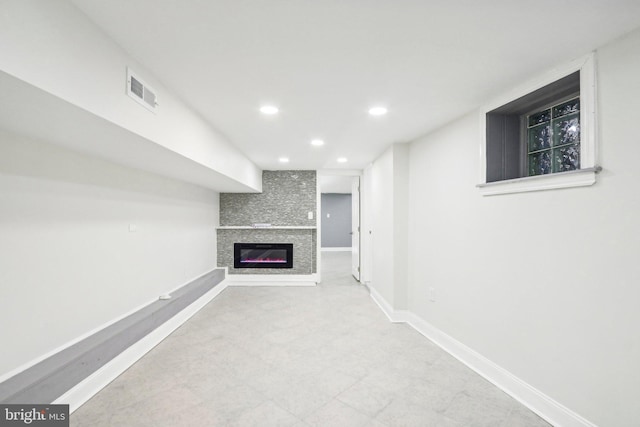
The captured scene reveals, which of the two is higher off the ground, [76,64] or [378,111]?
[378,111]

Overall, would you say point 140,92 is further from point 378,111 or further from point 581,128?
point 581,128

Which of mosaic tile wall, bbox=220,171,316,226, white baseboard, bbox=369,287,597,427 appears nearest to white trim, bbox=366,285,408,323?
white baseboard, bbox=369,287,597,427

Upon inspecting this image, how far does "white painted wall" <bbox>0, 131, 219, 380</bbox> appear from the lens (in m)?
1.70

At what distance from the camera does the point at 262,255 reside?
5.58 meters

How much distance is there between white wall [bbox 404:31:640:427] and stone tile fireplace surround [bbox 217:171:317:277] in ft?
10.8

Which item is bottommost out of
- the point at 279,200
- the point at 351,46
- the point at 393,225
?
the point at 393,225

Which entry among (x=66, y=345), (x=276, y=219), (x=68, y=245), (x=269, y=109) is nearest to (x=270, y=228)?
(x=276, y=219)

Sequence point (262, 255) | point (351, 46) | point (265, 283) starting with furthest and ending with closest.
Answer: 1. point (262, 255)
2. point (265, 283)
3. point (351, 46)

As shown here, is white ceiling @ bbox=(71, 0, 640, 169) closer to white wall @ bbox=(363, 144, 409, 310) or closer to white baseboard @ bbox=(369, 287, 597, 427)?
white wall @ bbox=(363, 144, 409, 310)

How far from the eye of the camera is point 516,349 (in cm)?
200

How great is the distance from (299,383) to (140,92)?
235cm

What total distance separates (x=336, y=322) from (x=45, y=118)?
3246 millimetres

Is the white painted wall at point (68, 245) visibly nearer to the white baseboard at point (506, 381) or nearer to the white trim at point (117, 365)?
the white trim at point (117, 365)

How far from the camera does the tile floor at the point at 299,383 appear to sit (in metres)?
1.78
